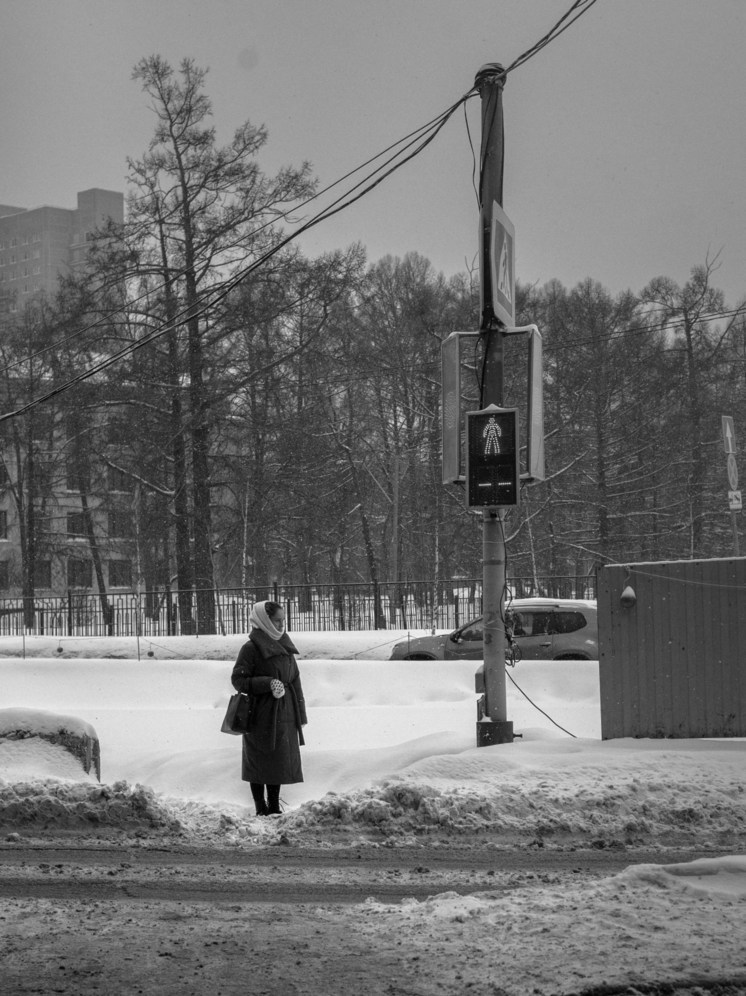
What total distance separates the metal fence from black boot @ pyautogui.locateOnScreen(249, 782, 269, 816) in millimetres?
16954

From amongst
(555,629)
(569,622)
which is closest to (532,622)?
(555,629)

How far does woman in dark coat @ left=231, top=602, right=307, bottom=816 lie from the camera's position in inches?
330

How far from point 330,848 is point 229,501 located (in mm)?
30541

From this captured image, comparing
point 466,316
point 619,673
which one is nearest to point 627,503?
point 466,316

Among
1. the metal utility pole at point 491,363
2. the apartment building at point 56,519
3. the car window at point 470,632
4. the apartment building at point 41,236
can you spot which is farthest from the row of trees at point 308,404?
the apartment building at point 41,236

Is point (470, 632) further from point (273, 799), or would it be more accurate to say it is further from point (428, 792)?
point (428, 792)

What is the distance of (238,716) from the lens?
8422 millimetres

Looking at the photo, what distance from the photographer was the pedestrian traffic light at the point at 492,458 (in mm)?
9383

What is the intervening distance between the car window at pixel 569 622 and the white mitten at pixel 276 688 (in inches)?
432

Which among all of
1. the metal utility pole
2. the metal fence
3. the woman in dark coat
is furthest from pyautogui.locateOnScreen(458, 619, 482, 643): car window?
the woman in dark coat

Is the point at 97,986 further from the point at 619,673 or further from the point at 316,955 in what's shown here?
the point at 619,673

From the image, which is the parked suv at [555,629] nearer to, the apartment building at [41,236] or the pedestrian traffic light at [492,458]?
the pedestrian traffic light at [492,458]

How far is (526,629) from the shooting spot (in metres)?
18.9

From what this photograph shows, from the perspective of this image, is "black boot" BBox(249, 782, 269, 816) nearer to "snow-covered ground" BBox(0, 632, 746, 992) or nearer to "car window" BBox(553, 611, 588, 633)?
"snow-covered ground" BBox(0, 632, 746, 992)
